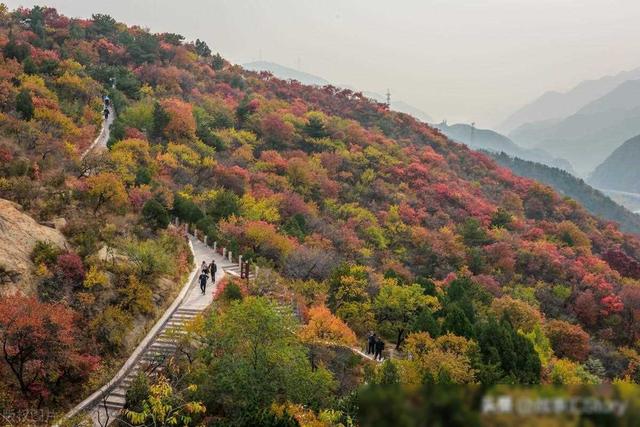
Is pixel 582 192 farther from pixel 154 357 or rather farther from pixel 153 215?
pixel 154 357

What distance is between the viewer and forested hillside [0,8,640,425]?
15.9m

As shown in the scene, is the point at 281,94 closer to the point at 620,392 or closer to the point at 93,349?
the point at 93,349

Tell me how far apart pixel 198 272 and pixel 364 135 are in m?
39.4

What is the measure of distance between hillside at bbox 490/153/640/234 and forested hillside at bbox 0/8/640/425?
196 ft

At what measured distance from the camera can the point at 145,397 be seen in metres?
15.5

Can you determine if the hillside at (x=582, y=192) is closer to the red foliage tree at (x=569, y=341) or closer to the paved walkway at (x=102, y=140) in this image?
the red foliage tree at (x=569, y=341)

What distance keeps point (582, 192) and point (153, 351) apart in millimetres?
133812

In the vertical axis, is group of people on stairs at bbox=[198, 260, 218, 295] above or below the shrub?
below

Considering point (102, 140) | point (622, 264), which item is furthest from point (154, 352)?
point (622, 264)

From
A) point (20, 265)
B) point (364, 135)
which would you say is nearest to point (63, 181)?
point (20, 265)

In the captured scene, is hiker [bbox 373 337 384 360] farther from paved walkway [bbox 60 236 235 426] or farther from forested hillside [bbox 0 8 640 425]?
paved walkway [bbox 60 236 235 426]

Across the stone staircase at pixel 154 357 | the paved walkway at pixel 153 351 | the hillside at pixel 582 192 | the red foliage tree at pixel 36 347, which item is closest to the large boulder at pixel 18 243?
the red foliage tree at pixel 36 347

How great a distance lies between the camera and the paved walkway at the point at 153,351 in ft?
53.0

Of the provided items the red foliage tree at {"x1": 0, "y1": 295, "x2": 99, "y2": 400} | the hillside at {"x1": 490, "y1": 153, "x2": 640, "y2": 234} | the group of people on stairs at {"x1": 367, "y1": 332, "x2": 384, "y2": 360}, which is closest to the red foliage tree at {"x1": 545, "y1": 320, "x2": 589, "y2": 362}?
the group of people on stairs at {"x1": 367, "y1": 332, "x2": 384, "y2": 360}
